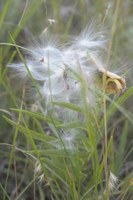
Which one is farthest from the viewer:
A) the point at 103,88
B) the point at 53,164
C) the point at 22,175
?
the point at 22,175

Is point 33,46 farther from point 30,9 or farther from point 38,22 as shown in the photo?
point 38,22

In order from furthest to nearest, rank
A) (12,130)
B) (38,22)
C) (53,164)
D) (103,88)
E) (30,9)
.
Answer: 1. (38,22)
2. (30,9)
3. (12,130)
4. (53,164)
5. (103,88)

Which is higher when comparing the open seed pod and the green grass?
the open seed pod

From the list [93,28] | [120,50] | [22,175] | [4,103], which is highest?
[93,28]

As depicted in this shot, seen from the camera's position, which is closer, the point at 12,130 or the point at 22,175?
the point at 22,175

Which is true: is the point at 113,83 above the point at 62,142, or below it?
above

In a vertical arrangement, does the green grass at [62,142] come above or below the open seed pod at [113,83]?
below

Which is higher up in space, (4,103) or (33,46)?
(33,46)

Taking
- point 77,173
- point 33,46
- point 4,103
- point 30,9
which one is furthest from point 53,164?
point 30,9
